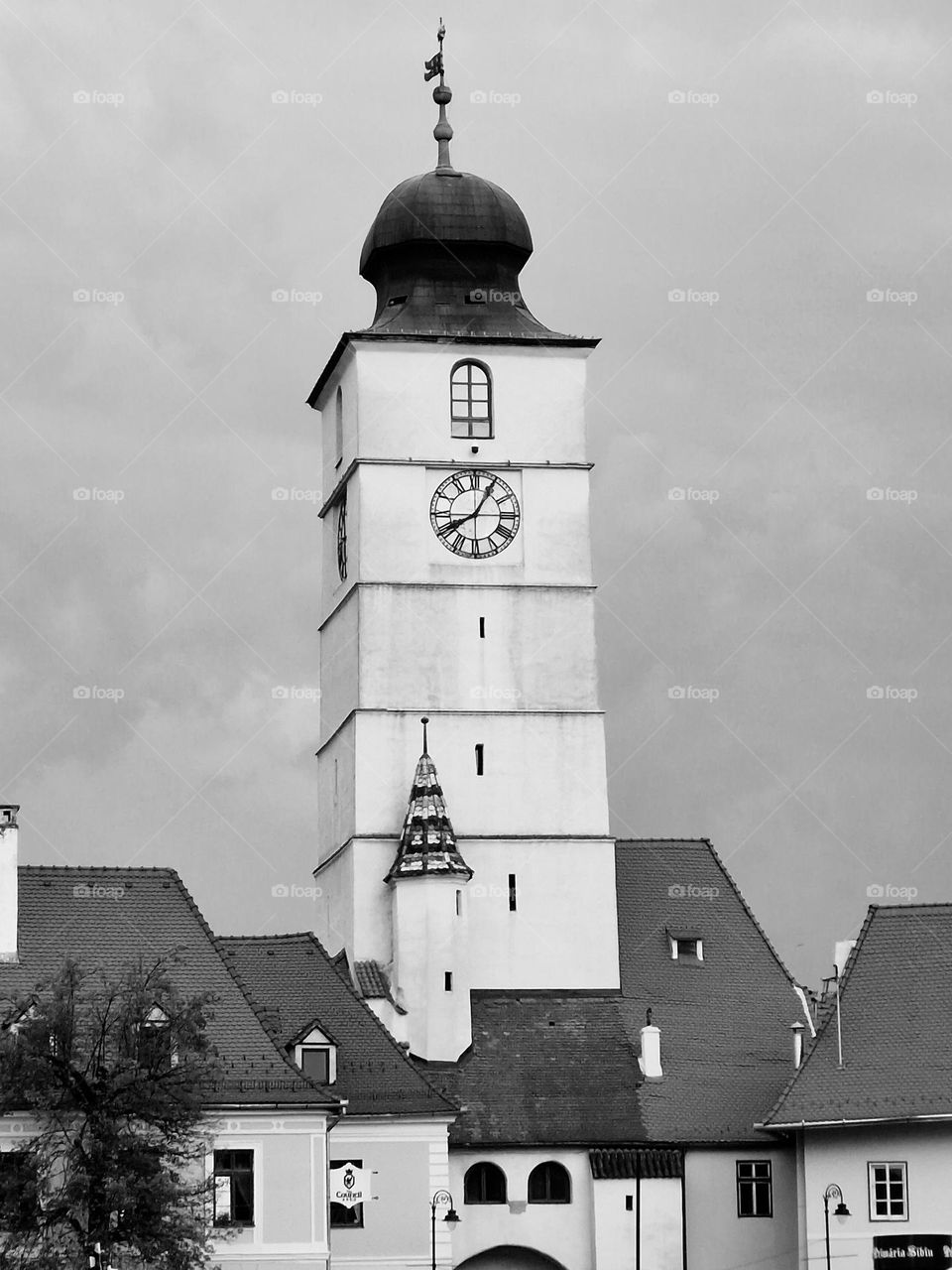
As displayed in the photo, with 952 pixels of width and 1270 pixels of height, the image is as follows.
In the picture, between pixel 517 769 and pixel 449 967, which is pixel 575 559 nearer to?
pixel 517 769

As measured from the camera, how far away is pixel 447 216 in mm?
74500

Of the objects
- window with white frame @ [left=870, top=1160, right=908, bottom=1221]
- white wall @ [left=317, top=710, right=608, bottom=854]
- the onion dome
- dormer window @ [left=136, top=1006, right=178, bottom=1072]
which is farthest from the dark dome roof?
dormer window @ [left=136, top=1006, right=178, bottom=1072]

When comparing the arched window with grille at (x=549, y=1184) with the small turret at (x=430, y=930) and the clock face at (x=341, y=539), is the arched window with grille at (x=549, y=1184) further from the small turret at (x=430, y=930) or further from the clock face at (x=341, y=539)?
the clock face at (x=341, y=539)

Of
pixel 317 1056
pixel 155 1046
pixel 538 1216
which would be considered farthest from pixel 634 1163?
pixel 155 1046

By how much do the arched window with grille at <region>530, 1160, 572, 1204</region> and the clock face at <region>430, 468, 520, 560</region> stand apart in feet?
46.6

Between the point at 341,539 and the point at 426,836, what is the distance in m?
8.55

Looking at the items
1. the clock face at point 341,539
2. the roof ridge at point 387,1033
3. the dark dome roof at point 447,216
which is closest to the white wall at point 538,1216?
the roof ridge at point 387,1033

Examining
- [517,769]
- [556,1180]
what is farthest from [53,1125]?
[517,769]

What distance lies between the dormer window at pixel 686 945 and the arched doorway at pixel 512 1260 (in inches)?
Answer: 305

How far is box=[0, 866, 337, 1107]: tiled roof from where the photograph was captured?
59562mm

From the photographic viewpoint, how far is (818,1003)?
73.4m

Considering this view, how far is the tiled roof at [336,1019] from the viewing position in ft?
210

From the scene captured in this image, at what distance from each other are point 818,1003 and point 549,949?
650 centimetres

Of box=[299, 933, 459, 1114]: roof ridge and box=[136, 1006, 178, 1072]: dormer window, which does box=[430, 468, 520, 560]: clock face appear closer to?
box=[299, 933, 459, 1114]: roof ridge
